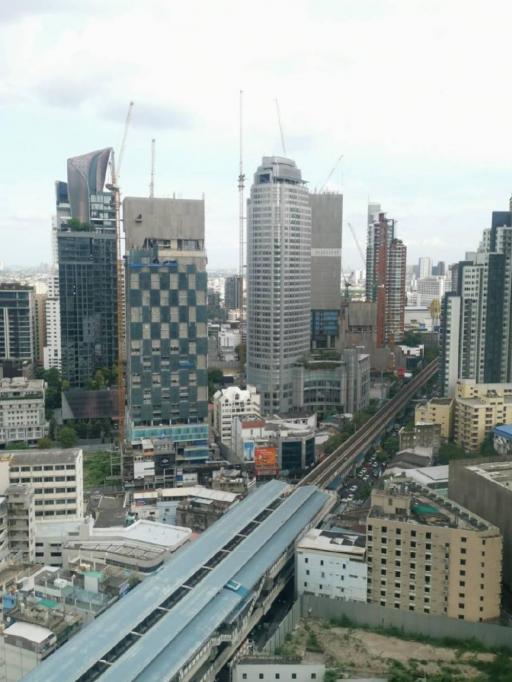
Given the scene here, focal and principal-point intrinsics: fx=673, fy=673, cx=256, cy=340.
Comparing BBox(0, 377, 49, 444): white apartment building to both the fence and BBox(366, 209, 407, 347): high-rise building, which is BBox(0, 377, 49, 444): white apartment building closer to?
the fence

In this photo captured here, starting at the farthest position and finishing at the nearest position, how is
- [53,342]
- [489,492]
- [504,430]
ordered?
[53,342], [504,430], [489,492]

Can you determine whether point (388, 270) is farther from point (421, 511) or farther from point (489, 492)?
point (421, 511)

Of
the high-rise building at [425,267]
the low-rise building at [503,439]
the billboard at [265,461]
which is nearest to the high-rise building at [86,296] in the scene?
the billboard at [265,461]

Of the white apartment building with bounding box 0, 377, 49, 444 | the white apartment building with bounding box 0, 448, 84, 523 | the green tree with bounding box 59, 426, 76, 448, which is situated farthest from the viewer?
the white apartment building with bounding box 0, 377, 49, 444

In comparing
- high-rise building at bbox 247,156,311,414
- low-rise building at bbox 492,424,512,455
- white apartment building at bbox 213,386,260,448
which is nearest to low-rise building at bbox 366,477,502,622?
low-rise building at bbox 492,424,512,455

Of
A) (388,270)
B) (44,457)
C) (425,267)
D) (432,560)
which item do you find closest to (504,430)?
(432,560)

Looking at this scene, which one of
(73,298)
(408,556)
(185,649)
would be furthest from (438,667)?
(73,298)
